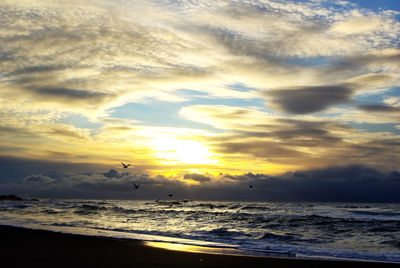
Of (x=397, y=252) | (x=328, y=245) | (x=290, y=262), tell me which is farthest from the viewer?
(x=328, y=245)

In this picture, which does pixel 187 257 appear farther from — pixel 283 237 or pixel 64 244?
pixel 283 237

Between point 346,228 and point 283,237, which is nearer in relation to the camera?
point 283,237

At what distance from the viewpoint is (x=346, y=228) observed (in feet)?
109

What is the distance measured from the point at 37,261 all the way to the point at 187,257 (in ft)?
19.7

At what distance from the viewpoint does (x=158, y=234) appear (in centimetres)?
2642

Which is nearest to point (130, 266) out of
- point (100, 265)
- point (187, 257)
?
point (100, 265)

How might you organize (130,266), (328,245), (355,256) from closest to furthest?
1. (130,266)
2. (355,256)
3. (328,245)

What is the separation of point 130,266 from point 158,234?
1469 cm

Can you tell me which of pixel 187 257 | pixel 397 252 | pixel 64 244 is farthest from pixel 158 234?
pixel 397 252

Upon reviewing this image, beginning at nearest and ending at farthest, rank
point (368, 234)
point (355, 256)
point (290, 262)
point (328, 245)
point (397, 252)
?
point (290, 262) < point (355, 256) < point (397, 252) < point (328, 245) < point (368, 234)

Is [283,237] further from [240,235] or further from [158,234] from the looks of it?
[158,234]

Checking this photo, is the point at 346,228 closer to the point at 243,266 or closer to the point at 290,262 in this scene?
the point at 290,262

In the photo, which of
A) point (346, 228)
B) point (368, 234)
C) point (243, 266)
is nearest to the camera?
point (243, 266)

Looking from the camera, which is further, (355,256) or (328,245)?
(328,245)
